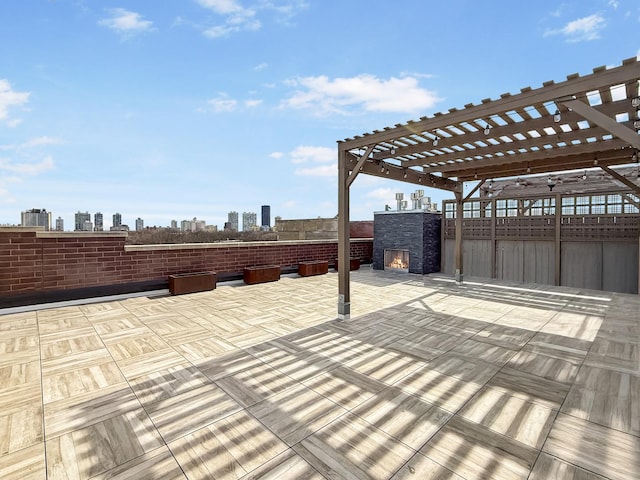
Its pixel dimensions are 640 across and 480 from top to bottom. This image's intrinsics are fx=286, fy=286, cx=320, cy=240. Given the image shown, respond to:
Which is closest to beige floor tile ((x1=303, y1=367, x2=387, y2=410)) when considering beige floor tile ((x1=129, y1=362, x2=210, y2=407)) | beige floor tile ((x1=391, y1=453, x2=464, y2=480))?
beige floor tile ((x1=391, y1=453, x2=464, y2=480))

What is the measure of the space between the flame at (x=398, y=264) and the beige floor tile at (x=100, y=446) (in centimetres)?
921

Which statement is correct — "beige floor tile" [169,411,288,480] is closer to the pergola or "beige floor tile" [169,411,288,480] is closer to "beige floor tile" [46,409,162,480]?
"beige floor tile" [46,409,162,480]

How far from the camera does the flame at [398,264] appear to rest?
10.3 meters

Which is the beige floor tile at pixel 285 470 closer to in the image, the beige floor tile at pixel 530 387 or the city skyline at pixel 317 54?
the beige floor tile at pixel 530 387

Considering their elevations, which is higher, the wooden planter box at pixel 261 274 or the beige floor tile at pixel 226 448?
the wooden planter box at pixel 261 274

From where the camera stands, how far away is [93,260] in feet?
20.4

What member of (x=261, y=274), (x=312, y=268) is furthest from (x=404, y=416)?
(x=312, y=268)

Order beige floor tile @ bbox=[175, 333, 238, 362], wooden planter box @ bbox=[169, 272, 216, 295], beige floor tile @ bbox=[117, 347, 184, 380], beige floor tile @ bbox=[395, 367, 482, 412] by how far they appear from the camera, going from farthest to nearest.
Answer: wooden planter box @ bbox=[169, 272, 216, 295] → beige floor tile @ bbox=[175, 333, 238, 362] → beige floor tile @ bbox=[117, 347, 184, 380] → beige floor tile @ bbox=[395, 367, 482, 412]

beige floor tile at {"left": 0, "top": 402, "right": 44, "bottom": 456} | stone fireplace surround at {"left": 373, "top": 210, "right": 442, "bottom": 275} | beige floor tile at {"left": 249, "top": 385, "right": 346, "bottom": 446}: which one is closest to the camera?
beige floor tile at {"left": 0, "top": 402, "right": 44, "bottom": 456}

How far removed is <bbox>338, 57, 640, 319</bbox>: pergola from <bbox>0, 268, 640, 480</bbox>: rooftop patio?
6.15 feet

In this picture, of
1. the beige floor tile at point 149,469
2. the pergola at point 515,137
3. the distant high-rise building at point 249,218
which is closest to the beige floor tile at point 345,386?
the beige floor tile at point 149,469

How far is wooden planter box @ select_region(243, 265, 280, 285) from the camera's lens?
26.6 feet

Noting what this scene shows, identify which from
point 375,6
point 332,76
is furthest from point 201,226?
point 375,6

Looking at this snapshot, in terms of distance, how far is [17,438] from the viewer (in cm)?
200
